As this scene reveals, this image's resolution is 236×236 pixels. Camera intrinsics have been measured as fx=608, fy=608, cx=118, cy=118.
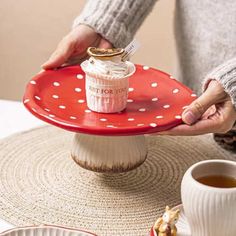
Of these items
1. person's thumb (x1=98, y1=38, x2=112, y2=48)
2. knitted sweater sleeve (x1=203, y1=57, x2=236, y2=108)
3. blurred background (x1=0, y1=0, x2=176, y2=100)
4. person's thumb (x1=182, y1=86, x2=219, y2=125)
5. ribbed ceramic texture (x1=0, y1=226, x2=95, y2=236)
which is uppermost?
knitted sweater sleeve (x1=203, y1=57, x2=236, y2=108)

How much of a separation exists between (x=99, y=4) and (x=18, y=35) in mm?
907

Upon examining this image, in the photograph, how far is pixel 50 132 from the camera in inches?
49.2

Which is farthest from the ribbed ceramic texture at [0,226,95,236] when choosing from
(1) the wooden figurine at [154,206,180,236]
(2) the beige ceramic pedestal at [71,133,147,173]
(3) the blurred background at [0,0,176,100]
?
(3) the blurred background at [0,0,176,100]

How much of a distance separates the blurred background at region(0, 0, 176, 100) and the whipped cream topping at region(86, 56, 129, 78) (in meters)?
0.98

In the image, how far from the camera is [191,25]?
4.55 ft

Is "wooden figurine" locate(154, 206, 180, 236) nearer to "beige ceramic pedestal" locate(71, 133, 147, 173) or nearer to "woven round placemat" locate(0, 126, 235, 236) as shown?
"woven round placemat" locate(0, 126, 235, 236)

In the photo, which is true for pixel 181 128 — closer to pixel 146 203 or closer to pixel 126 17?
pixel 146 203

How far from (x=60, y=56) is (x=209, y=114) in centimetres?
33

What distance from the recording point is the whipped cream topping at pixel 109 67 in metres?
1.02

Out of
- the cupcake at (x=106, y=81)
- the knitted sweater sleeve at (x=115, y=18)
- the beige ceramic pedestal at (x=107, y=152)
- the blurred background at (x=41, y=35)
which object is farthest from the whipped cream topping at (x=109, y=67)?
the blurred background at (x=41, y=35)

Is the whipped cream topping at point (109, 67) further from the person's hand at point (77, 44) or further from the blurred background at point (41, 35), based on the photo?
the blurred background at point (41, 35)

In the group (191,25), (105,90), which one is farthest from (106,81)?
(191,25)

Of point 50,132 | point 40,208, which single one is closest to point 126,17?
point 50,132

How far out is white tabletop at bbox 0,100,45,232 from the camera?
1.25 metres
